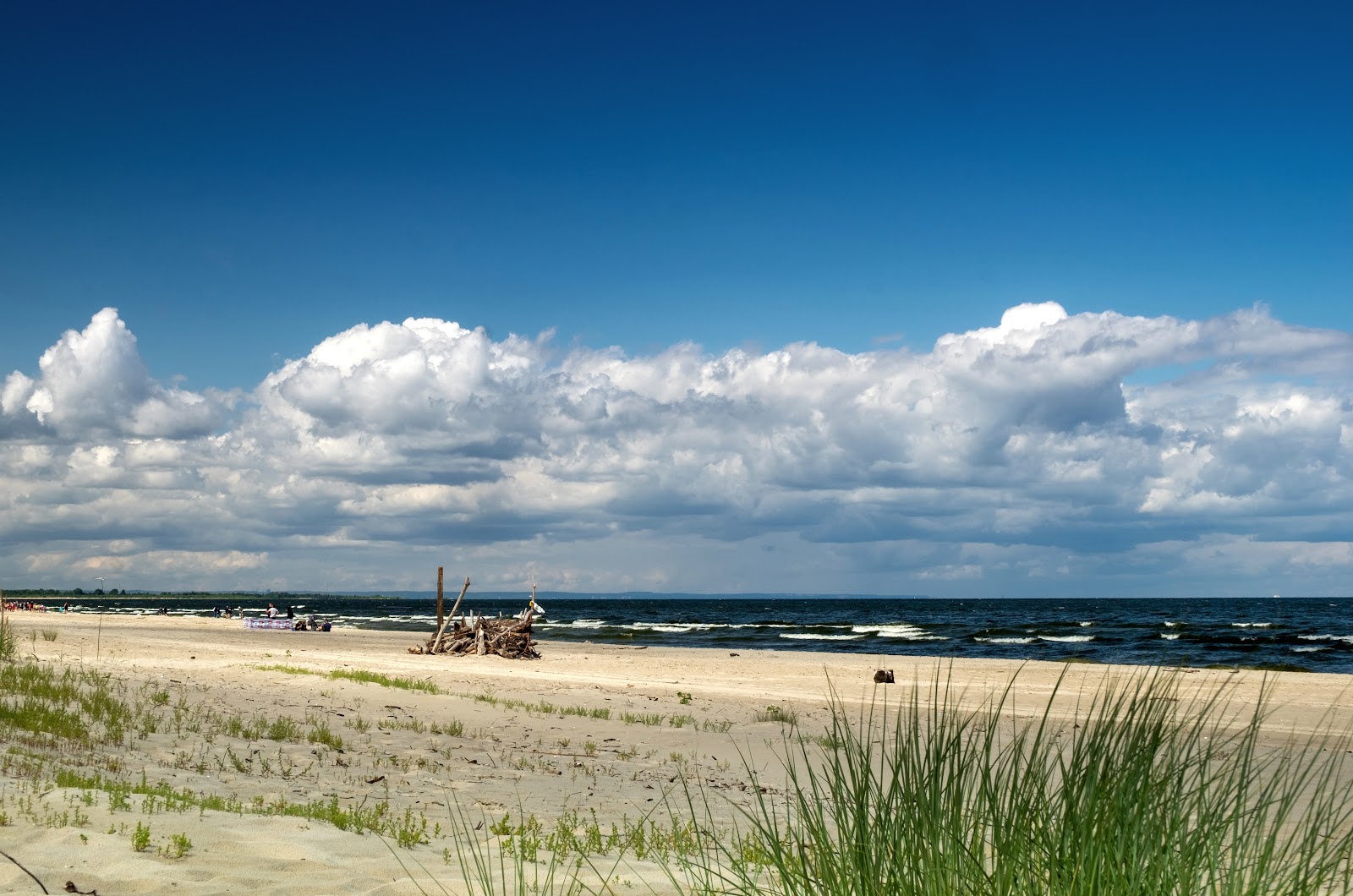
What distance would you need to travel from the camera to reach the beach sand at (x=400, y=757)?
596 centimetres

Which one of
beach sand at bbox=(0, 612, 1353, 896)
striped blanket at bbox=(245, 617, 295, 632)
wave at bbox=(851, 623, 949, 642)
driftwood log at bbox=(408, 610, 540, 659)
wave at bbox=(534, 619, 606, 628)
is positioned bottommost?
wave at bbox=(534, 619, 606, 628)

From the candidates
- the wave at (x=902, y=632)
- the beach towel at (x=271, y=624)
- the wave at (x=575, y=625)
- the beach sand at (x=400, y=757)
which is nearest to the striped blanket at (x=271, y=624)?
the beach towel at (x=271, y=624)

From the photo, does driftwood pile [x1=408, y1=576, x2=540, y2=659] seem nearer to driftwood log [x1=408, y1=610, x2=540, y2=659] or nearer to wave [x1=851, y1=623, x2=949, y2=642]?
driftwood log [x1=408, y1=610, x2=540, y2=659]

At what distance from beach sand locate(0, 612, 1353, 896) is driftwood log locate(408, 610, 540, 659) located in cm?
705

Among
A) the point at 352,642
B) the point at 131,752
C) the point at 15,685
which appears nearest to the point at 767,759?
the point at 131,752

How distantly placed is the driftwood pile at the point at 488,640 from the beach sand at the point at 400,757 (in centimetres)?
705

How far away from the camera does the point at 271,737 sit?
11469 millimetres

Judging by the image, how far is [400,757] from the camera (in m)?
10.9

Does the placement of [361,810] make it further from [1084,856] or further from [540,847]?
[1084,856]

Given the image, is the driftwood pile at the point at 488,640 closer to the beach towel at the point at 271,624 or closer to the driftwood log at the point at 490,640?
the driftwood log at the point at 490,640

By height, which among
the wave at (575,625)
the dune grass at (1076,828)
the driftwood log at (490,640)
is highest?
the dune grass at (1076,828)

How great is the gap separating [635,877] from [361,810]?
2750mm

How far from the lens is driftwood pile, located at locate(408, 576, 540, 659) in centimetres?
3341

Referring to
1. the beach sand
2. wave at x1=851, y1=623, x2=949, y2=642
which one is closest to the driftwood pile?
the beach sand
